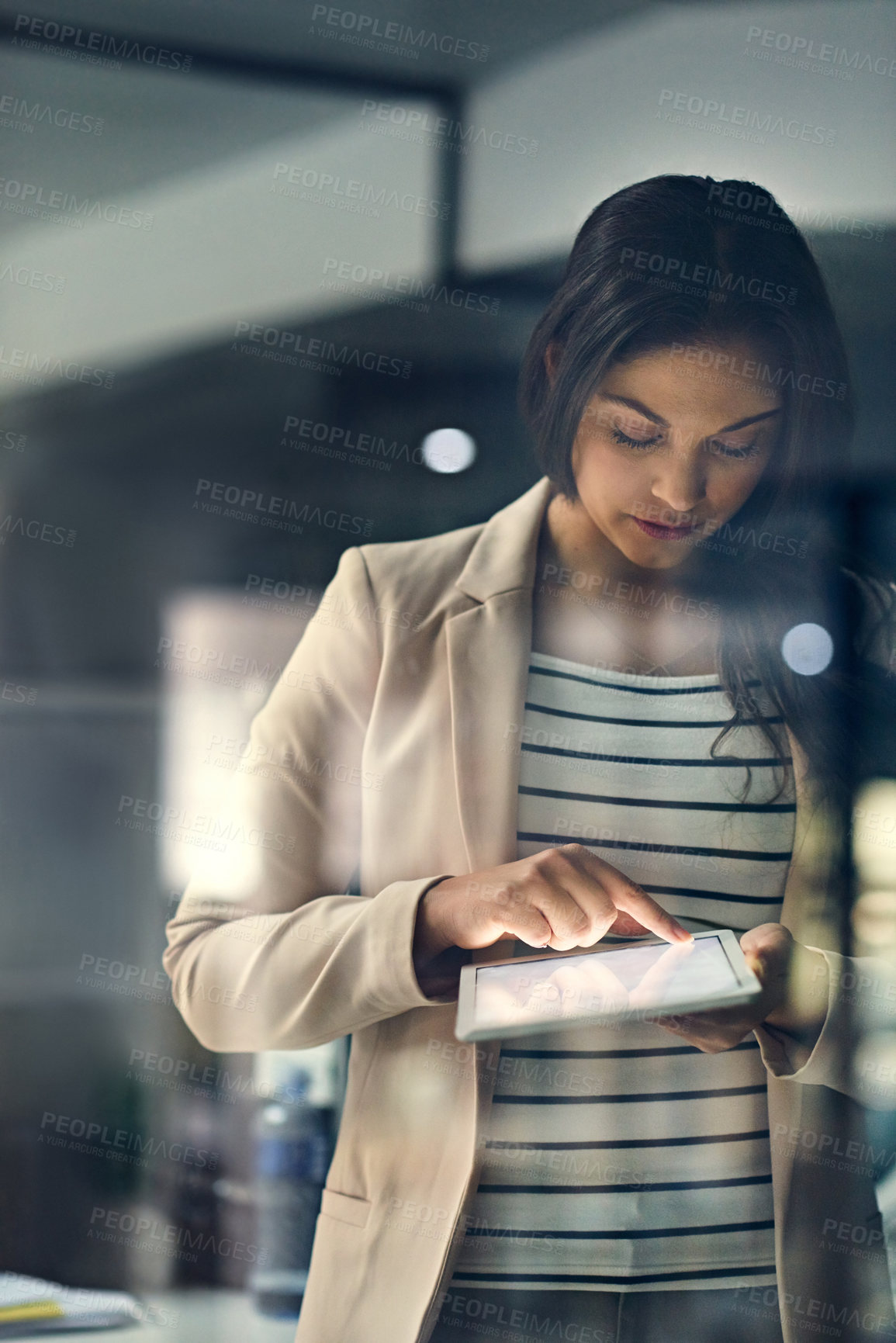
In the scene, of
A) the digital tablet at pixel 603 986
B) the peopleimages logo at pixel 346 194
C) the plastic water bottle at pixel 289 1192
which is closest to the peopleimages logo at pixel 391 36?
the peopleimages logo at pixel 346 194

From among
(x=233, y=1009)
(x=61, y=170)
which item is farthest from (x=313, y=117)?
(x=233, y=1009)

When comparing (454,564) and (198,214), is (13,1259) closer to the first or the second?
(454,564)

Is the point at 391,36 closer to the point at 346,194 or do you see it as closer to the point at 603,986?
the point at 346,194

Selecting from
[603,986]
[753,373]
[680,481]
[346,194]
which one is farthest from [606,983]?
[346,194]

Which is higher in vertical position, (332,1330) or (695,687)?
(695,687)

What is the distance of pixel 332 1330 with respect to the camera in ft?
4.17

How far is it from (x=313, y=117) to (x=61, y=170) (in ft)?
1.19

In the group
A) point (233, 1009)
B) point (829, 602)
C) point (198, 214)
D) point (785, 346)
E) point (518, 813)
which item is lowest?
point (233, 1009)

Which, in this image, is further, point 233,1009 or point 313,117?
point 313,117

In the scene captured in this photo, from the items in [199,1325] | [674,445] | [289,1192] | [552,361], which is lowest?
[199,1325]

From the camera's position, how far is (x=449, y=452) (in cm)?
139

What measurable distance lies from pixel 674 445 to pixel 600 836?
0.50 meters

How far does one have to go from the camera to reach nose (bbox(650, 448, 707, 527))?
4.33 ft

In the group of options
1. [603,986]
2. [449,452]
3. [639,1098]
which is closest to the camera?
[603,986]
